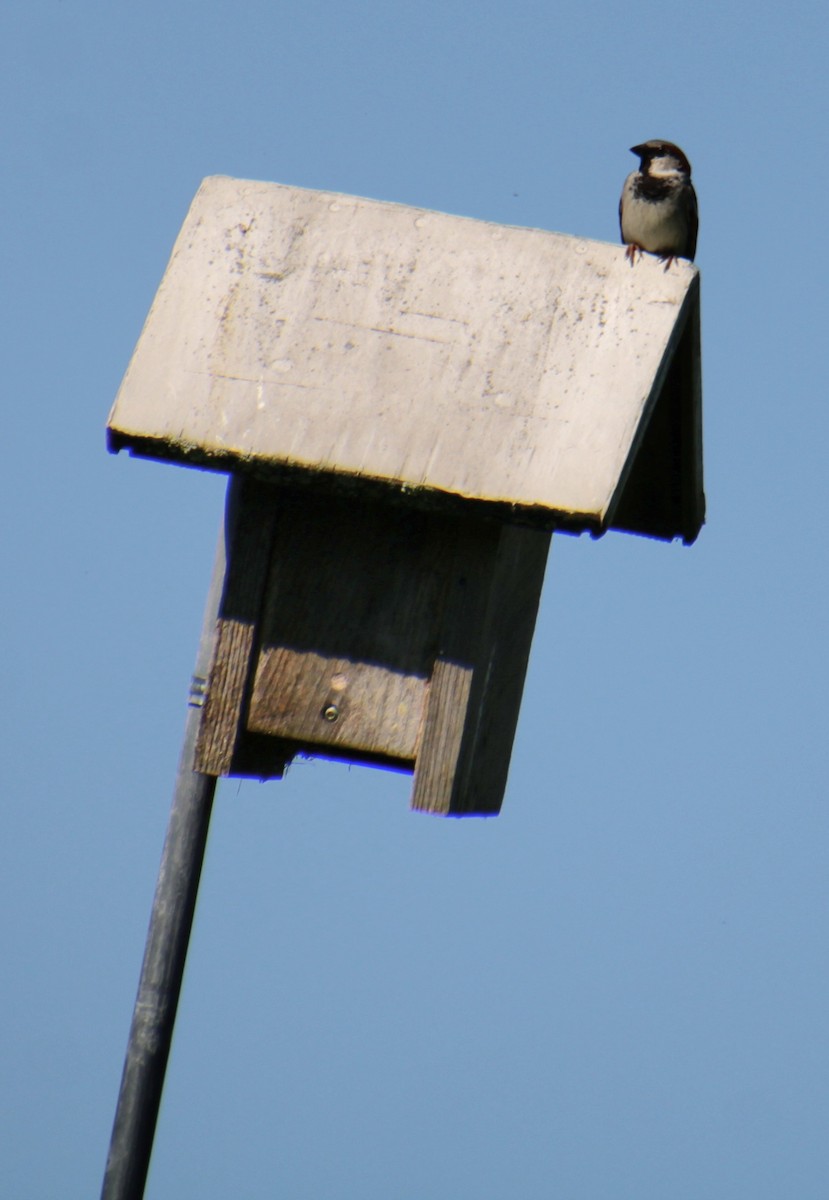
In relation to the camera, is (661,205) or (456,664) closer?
(456,664)

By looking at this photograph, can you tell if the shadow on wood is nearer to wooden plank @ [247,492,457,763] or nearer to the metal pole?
wooden plank @ [247,492,457,763]

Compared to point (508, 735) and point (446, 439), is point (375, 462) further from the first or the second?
point (508, 735)

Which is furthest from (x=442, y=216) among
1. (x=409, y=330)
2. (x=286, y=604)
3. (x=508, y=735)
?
(x=508, y=735)

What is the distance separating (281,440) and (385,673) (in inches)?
16.2

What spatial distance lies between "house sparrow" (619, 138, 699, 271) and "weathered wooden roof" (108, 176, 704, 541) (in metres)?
0.57

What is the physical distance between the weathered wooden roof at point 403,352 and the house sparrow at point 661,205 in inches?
22.6

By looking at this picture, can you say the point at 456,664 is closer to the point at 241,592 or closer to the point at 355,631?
the point at 355,631

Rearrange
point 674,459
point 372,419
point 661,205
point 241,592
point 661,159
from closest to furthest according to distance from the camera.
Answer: point 372,419 → point 241,592 → point 674,459 → point 661,205 → point 661,159

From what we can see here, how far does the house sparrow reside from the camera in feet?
11.3

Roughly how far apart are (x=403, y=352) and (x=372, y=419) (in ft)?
0.47

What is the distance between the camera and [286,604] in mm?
2770

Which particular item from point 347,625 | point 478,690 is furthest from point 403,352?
point 478,690

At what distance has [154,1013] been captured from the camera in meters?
2.64

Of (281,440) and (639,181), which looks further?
(639,181)
